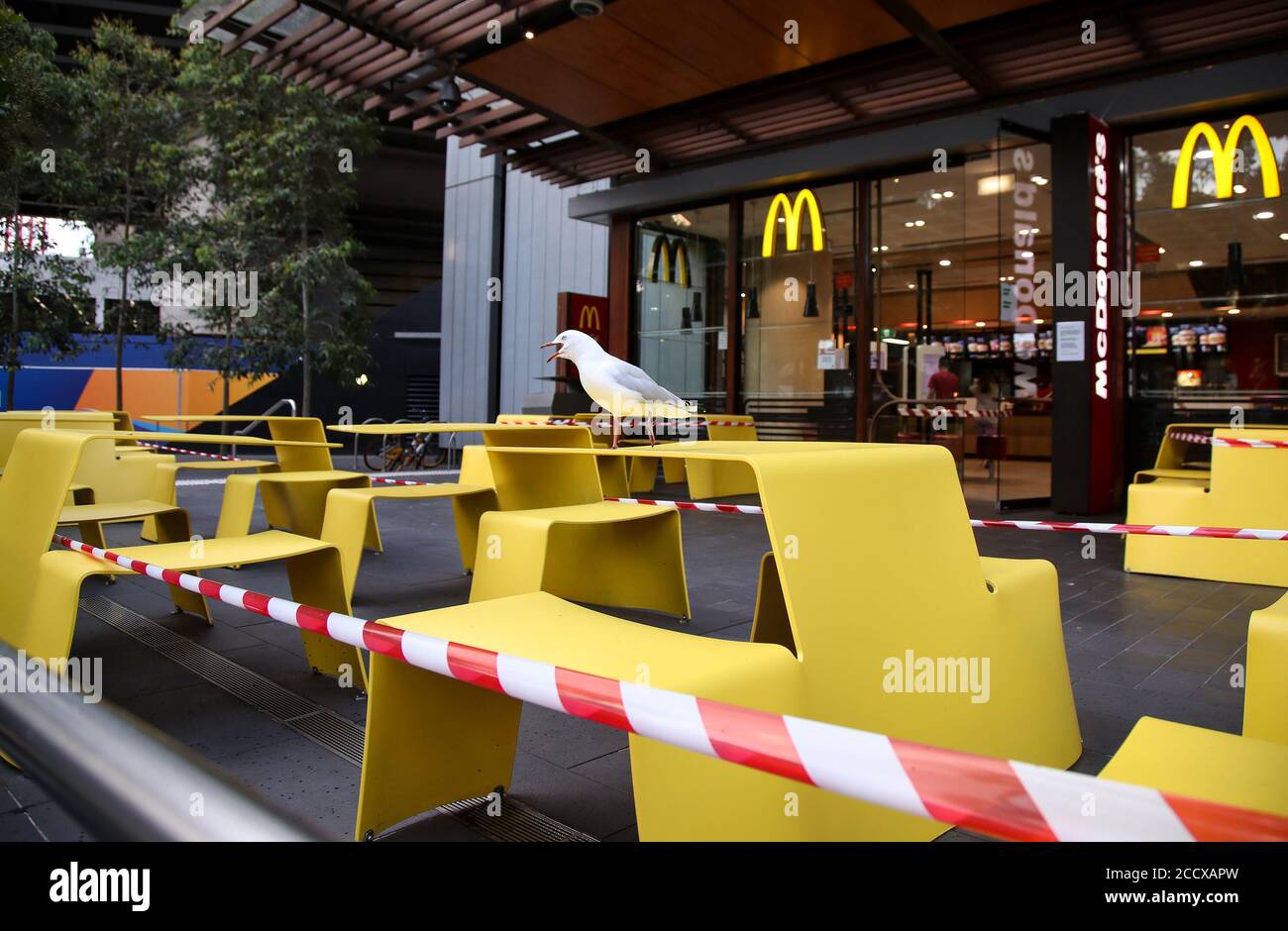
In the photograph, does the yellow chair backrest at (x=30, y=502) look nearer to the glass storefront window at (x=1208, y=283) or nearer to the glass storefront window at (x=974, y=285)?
the glass storefront window at (x=974, y=285)

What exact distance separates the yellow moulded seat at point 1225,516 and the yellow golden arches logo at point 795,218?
635cm

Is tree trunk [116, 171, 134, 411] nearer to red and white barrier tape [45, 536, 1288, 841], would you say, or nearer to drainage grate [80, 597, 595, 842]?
drainage grate [80, 597, 595, 842]

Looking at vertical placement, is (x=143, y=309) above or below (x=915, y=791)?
above

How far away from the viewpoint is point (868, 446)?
7.43 ft

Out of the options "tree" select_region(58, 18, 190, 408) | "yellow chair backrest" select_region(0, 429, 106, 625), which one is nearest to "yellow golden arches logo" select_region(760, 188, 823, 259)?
"yellow chair backrest" select_region(0, 429, 106, 625)

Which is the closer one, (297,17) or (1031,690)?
(1031,690)

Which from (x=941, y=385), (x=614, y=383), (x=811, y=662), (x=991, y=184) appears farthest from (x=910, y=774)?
(x=991, y=184)

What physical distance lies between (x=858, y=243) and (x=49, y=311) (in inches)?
495

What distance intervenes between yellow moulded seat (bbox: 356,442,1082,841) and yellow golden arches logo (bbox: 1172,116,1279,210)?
7.52 metres

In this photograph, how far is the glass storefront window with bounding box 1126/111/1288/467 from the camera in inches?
311
